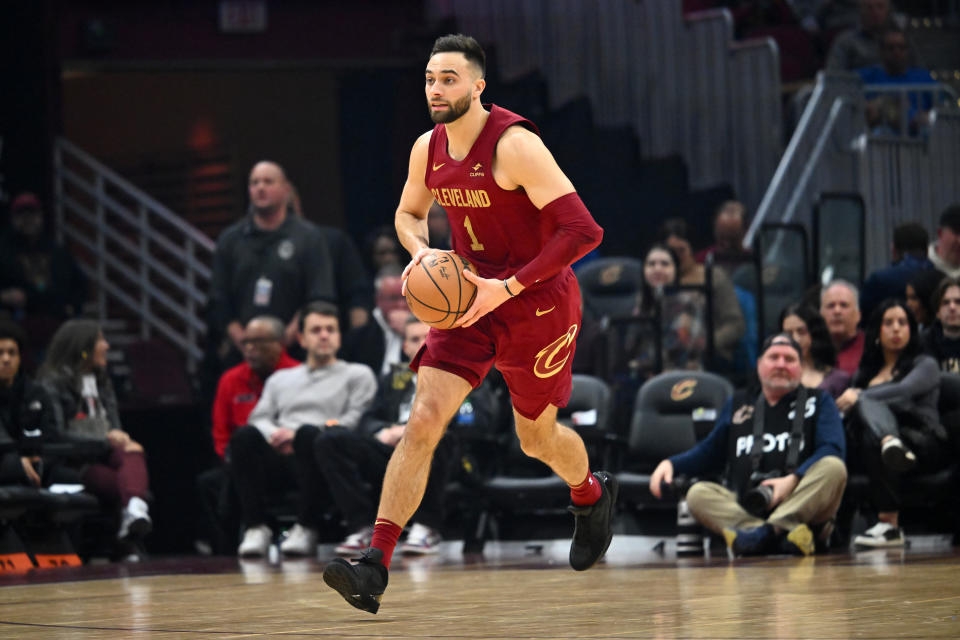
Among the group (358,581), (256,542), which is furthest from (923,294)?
(358,581)

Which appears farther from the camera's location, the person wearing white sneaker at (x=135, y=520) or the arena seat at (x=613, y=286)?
the arena seat at (x=613, y=286)

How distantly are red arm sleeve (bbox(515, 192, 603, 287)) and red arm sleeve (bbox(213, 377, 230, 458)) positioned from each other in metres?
4.73

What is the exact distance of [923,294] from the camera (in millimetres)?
8156

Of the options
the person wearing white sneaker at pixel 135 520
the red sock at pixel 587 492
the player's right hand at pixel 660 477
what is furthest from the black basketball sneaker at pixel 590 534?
the person wearing white sneaker at pixel 135 520

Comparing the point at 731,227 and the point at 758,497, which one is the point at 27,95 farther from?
the point at 758,497

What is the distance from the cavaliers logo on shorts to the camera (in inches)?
196

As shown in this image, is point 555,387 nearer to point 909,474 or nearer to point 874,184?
point 909,474

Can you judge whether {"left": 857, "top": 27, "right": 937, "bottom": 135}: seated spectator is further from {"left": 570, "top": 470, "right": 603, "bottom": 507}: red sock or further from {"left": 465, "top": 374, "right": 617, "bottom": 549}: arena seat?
{"left": 570, "top": 470, "right": 603, "bottom": 507}: red sock

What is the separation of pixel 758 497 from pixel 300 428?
8.77 feet

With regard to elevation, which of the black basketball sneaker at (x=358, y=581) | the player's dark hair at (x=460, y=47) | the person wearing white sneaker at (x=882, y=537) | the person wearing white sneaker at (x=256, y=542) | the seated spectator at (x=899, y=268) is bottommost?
the person wearing white sneaker at (x=256, y=542)

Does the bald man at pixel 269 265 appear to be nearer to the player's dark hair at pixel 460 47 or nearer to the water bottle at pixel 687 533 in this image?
the water bottle at pixel 687 533

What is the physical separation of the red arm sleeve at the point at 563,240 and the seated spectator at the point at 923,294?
3816mm

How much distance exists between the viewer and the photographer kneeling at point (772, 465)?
709cm

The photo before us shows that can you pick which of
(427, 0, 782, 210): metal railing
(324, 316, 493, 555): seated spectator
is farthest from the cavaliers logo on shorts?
(427, 0, 782, 210): metal railing
